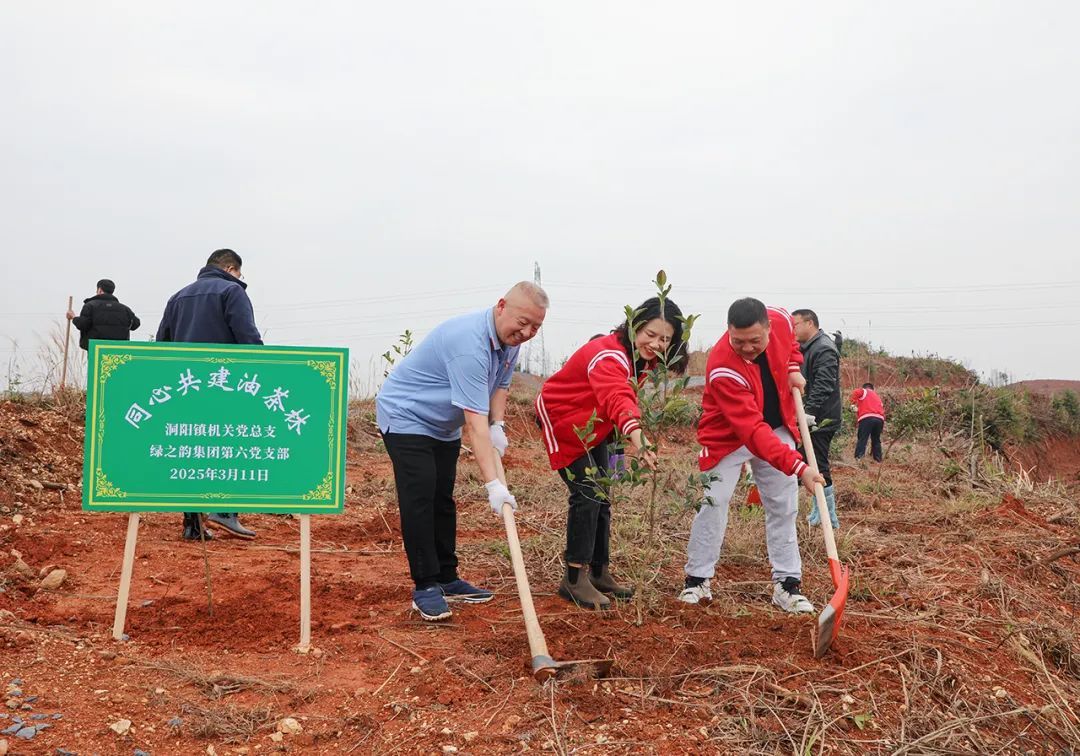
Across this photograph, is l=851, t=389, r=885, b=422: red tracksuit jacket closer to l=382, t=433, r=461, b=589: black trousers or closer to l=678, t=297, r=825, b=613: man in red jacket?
l=678, t=297, r=825, b=613: man in red jacket

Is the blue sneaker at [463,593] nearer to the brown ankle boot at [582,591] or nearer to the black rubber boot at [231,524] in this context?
the brown ankle boot at [582,591]

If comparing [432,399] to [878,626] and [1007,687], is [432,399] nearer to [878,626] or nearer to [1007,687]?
[878,626]

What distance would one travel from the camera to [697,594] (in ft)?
12.5

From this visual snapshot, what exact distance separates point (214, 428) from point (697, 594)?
2265mm

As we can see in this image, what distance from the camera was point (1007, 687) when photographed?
10.2 ft

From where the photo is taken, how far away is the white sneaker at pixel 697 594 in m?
3.78

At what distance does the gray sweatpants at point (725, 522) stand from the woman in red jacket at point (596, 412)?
0.41m

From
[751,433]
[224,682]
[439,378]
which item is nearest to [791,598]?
[751,433]

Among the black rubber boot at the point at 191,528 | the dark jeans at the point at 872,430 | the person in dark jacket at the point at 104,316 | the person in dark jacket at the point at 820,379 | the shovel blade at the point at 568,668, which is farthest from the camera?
the dark jeans at the point at 872,430

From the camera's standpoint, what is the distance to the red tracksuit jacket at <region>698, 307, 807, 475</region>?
3.56m

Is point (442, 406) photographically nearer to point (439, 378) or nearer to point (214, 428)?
point (439, 378)

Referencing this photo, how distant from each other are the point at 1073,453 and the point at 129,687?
72.8 ft

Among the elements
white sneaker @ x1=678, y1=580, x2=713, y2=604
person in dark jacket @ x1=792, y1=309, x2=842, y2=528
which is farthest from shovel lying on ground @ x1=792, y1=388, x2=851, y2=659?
person in dark jacket @ x1=792, y1=309, x2=842, y2=528

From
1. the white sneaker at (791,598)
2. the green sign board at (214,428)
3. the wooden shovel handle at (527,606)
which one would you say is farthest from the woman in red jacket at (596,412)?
the green sign board at (214,428)
